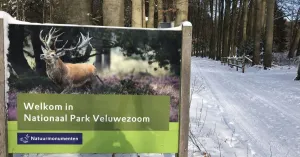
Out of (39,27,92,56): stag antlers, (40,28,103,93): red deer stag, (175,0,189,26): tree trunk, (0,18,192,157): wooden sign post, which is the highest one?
(175,0,189,26): tree trunk

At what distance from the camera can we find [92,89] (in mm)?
3588

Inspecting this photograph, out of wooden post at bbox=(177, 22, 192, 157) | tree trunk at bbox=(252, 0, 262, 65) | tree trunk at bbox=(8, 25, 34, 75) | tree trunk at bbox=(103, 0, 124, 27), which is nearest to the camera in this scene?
tree trunk at bbox=(8, 25, 34, 75)

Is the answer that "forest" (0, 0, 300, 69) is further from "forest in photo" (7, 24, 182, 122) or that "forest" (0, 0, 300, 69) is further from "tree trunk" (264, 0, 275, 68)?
"forest in photo" (7, 24, 182, 122)

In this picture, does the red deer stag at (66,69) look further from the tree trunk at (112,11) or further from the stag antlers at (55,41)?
the tree trunk at (112,11)

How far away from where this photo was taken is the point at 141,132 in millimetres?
3627

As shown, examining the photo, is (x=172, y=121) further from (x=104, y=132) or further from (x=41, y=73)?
(x=41, y=73)

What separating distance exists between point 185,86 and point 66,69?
1221 millimetres

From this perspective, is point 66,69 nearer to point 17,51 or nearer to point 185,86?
point 17,51

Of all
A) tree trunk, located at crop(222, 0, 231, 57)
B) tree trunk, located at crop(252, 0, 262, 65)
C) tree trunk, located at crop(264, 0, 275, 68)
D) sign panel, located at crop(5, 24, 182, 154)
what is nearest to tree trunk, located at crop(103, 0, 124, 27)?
sign panel, located at crop(5, 24, 182, 154)

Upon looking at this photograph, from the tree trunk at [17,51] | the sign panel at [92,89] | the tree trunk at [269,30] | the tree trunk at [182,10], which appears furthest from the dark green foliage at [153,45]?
the tree trunk at [269,30]

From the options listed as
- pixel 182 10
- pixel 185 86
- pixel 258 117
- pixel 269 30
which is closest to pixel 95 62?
→ pixel 185 86

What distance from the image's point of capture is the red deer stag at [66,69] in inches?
136

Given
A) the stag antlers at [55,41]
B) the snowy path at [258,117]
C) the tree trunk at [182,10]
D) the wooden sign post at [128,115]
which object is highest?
the tree trunk at [182,10]

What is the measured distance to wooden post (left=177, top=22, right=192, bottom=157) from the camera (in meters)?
3.56
